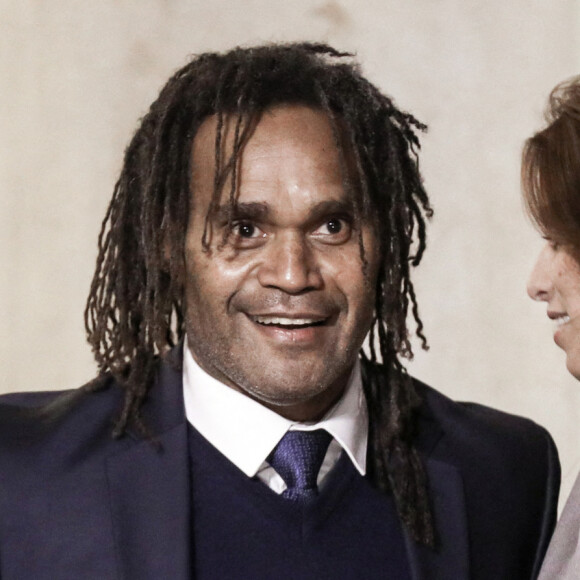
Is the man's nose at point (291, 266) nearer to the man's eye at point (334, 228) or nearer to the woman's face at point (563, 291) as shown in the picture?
the man's eye at point (334, 228)

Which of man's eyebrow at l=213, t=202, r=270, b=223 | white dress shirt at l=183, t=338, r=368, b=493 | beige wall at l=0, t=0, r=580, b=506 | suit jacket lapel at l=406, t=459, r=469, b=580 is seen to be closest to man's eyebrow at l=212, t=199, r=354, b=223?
man's eyebrow at l=213, t=202, r=270, b=223

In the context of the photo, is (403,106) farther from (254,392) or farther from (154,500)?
(154,500)

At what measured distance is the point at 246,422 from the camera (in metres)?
2.04

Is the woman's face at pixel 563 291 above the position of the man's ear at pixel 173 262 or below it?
below

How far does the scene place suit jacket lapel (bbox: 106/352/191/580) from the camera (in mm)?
1878

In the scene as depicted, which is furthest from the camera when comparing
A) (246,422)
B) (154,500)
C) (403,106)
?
(403,106)

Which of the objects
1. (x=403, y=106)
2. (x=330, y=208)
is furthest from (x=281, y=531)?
(x=403, y=106)

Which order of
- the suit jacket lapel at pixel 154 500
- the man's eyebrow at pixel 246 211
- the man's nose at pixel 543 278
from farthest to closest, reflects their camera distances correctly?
the man's nose at pixel 543 278 → the man's eyebrow at pixel 246 211 → the suit jacket lapel at pixel 154 500

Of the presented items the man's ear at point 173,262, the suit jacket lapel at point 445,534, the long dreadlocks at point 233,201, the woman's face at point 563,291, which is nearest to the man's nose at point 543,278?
the woman's face at point 563,291

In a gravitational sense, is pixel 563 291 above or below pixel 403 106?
below

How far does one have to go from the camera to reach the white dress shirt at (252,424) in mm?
2020

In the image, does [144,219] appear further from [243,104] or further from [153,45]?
[153,45]

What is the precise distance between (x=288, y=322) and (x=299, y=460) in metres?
0.23

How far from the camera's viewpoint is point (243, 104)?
6.73ft
